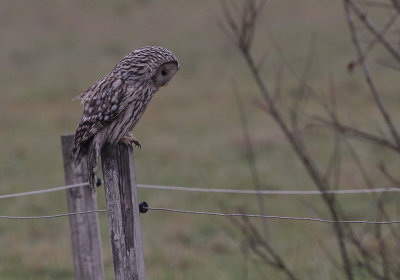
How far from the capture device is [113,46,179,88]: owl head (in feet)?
16.6

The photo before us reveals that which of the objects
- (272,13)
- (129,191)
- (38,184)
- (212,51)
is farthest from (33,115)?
(129,191)

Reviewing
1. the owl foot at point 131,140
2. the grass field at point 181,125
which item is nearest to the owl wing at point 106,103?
the owl foot at point 131,140

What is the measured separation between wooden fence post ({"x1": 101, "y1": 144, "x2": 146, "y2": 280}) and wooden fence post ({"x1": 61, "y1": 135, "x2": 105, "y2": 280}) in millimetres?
1108

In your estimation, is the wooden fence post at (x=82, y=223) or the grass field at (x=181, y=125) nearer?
the wooden fence post at (x=82, y=223)

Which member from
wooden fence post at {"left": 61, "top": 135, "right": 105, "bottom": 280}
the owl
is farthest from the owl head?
wooden fence post at {"left": 61, "top": 135, "right": 105, "bottom": 280}

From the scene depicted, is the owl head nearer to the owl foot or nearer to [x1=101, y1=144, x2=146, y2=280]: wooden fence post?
the owl foot

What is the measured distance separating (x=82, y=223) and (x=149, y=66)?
1.04m

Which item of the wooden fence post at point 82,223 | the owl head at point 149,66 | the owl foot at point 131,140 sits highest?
the owl head at point 149,66

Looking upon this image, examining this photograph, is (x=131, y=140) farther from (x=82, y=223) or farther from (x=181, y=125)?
(x=181, y=125)

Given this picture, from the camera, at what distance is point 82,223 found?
5.24 m

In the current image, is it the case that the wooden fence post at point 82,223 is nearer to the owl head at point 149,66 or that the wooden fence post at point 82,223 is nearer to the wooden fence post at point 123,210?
the owl head at point 149,66

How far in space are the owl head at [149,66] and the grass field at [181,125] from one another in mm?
995

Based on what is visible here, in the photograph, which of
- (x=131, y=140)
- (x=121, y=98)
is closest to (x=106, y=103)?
(x=121, y=98)

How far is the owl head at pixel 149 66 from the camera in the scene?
16.6ft
